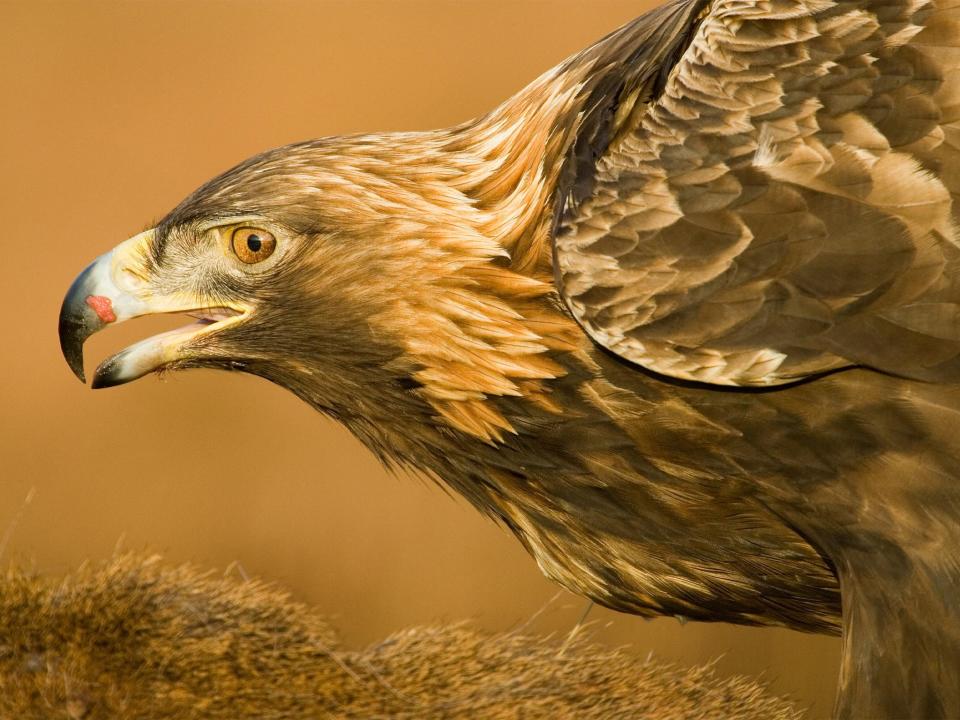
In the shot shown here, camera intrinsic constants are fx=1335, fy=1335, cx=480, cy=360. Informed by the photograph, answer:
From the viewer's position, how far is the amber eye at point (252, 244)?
262cm

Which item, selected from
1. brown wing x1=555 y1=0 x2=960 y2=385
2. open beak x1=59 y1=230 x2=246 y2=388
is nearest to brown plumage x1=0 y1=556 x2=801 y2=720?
open beak x1=59 y1=230 x2=246 y2=388

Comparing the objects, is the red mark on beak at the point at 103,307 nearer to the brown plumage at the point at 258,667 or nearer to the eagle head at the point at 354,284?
the eagle head at the point at 354,284

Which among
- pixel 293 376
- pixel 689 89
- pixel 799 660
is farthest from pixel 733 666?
pixel 689 89

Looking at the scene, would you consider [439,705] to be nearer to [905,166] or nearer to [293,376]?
[293,376]

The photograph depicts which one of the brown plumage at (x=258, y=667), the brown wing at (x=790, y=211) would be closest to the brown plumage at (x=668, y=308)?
the brown wing at (x=790, y=211)

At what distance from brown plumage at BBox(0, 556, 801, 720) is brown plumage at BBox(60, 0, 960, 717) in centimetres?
26

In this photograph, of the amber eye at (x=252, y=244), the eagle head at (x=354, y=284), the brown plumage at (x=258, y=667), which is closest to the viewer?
the brown plumage at (x=258, y=667)

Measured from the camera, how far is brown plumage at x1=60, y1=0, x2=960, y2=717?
2158 mm

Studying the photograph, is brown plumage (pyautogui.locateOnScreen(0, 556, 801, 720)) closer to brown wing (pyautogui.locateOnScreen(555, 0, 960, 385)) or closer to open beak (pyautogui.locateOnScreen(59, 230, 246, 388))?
open beak (pyautogui.locateOnScreen(59, 230, 246, 388))

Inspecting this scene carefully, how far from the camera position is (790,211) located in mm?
2166

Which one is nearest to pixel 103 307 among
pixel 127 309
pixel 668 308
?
pixel 127 309

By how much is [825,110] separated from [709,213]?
0.25 metres

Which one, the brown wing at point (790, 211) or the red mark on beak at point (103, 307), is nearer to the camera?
the brown wing at point (790, 211)

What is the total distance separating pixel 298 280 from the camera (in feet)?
8.57
